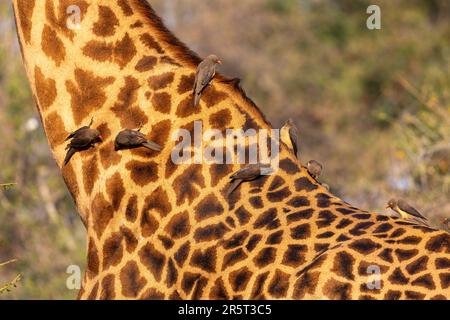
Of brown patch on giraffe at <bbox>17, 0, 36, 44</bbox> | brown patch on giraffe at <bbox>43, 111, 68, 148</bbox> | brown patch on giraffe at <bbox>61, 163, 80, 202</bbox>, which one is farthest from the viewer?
brown patch on giraffe at <bbox>17, 0, 36, 44</bbox>

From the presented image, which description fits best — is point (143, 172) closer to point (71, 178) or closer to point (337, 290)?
point (71, 178)

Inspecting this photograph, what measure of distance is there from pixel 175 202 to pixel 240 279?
60 centimetres

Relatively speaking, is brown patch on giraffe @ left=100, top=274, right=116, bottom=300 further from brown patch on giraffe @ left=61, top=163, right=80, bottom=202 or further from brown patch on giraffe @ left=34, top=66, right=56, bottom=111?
brown patch on giraffe @ left=34, top=66, right=56, bottom=111

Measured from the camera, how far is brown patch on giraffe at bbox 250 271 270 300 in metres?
5.10

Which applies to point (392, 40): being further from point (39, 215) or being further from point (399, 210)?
point (399, 210)

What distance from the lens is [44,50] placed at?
6.11 metres

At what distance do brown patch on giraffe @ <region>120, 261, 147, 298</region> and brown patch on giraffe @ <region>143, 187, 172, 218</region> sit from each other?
0.92 feet

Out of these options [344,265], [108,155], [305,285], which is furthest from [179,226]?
[344,265]

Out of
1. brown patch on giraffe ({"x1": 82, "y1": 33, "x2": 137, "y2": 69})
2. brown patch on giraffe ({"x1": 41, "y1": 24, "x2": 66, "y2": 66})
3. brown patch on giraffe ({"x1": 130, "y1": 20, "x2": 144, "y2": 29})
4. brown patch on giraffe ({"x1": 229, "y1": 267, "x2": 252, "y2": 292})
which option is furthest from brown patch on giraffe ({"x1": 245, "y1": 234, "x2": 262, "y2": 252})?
brown patch on giraffe ({"x1": 41, "y1": 24, "x2": 66, "y2": 66})

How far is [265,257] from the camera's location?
5223 millimetres

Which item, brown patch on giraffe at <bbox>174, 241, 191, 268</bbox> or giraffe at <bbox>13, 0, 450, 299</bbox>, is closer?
giraffe at <bbox>13, 0, 450, 299</bbox>

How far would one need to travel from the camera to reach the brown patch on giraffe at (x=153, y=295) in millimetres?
5402

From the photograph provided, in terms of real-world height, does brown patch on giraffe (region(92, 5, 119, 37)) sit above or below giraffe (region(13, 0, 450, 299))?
above
